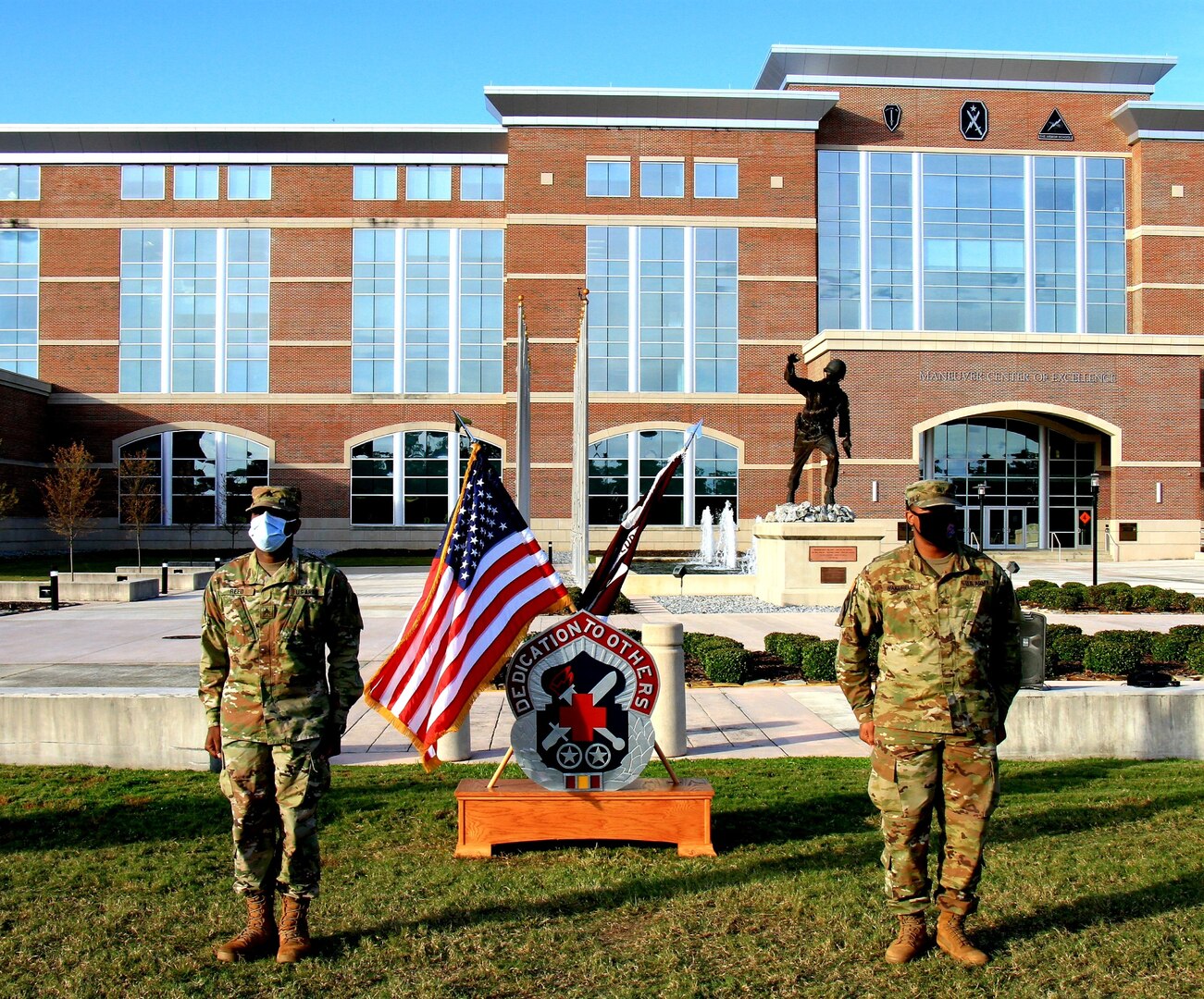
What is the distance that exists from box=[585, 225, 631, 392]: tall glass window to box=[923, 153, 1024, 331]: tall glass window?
13.4 m

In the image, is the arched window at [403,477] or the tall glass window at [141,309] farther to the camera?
the tall glass window at [141,309]

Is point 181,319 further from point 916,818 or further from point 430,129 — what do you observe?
point 916,818

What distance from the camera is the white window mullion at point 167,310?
4709cm

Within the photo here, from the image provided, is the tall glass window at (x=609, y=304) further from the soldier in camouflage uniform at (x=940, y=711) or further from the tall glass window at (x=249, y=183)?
the soldier in camouflage uniform at (x=940, y=711)

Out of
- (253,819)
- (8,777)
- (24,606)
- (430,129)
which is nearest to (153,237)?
(430,129)

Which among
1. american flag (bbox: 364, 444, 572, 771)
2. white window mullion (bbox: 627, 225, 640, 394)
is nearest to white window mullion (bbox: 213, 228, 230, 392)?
white window mullion (bbox: 627, 225, 640, 394)

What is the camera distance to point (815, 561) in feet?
72.4

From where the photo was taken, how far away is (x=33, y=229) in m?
47.0

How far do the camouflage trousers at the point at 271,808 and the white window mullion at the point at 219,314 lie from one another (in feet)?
149

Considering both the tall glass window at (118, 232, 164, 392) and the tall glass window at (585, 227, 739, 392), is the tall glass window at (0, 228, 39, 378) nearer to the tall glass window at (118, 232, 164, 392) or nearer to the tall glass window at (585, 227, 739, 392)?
the tall glass window at (118, 232, 164, 392)

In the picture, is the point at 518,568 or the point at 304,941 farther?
the point at 518,568

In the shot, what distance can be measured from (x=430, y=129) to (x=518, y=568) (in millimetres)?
43425

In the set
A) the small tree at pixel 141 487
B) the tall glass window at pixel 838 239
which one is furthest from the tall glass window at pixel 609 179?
the small tree at pixel 141 487

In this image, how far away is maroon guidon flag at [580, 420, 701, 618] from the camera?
6.35 metres
